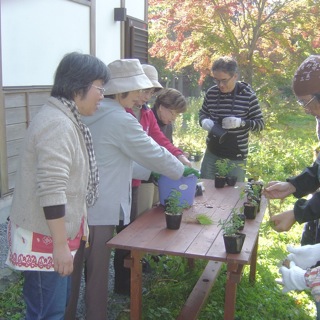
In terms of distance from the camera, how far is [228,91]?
4.32 m

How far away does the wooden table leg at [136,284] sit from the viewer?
2469mm

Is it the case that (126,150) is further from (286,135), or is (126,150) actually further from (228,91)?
(286,135)

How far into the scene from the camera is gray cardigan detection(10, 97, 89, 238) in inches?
71.6

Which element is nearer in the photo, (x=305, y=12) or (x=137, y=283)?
(x=137, y=283)

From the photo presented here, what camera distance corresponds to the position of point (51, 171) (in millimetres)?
1813

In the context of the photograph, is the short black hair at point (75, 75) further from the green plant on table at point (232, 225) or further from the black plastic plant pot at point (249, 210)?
the black plastic plant pot at point (249, 210)

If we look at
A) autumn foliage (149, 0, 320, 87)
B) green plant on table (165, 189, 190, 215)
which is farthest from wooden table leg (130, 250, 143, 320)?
autumn foliage (149, 0, 320, 87)

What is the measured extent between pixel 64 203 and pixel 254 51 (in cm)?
625

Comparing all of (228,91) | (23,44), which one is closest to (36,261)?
(228,91)

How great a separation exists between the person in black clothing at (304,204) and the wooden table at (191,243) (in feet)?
0.80

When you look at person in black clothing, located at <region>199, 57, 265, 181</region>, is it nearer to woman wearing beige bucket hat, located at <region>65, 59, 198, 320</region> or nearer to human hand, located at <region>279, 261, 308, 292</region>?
woman wearing beige bucket hat, located at <region>65, 59, 198, 320</region>

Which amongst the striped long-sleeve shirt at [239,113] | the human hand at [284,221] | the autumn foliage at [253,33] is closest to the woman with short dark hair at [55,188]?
the human hand at [284,221]

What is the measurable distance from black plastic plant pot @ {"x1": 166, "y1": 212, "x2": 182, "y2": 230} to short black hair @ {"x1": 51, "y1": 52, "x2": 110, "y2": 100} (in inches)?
36.7

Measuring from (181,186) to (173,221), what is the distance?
1.11ft
